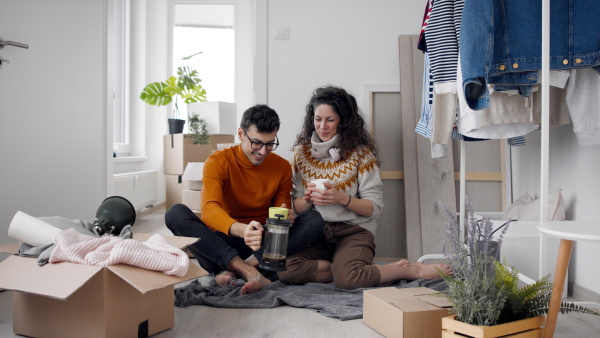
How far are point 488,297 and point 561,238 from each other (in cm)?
24

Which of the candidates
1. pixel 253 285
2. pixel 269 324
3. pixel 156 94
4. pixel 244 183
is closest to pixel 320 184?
pixel 244 183

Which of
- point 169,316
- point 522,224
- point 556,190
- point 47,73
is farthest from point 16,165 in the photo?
point 556,190

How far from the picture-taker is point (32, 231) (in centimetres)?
160

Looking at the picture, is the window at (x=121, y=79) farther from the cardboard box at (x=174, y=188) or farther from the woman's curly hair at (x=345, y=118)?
the woman's curly hair at (x=345, y=118)

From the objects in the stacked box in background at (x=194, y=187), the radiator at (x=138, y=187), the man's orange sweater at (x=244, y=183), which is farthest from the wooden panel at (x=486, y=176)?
the radiator at (x=138, y=187)

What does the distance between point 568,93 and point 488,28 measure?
368mm

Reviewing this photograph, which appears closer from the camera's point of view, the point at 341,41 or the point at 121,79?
the point at 341,41

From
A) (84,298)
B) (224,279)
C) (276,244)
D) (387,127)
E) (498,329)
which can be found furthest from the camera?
(387,127)

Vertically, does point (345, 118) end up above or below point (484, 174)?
above

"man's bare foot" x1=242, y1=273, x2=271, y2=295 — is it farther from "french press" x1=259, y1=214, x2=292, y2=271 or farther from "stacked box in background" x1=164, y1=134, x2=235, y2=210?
"stacked box in background" x1=164, y1=134, x2=235, y2=210

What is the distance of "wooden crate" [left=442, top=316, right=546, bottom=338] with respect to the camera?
1.22 meters

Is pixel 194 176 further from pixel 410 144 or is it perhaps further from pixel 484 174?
pixel 484 174

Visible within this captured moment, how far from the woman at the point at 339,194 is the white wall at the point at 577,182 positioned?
531mm

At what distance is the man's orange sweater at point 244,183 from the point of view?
226 cm
